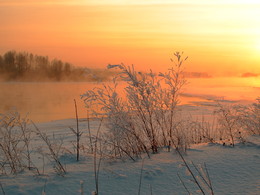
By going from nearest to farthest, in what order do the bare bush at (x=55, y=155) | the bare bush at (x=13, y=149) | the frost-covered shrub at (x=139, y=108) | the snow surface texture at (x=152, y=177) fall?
the snow surface texture at (x=152, y=177)
the bare bush at (x=55, y=155)
the bare bush at (x=13, y=149)
the frost-covered shrub at (x=139, y=108)

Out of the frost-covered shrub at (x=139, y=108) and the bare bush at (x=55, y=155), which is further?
the frost-covered shrub at (x=139, y=108)

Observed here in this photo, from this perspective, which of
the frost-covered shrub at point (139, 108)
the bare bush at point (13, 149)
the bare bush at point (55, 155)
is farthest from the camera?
the frost-covered shrub at point (139, 108)

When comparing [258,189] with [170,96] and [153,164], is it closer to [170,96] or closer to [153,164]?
[153,164]

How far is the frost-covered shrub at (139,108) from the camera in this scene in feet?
11.5

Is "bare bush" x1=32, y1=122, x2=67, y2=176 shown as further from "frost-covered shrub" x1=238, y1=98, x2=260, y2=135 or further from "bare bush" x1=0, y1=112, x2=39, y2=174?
"frost-covered shrub" x1=238, y1=98, x2=260, y2=135

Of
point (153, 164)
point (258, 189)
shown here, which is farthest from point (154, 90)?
point (258, 189)

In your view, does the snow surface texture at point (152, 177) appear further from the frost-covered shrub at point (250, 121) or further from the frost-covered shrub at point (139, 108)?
the frost-covered shrub at point (250, 121)

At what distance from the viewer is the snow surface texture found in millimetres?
2342

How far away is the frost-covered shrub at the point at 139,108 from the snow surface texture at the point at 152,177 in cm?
43

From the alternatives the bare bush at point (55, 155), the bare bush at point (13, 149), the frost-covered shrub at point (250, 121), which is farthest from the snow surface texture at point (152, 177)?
the frost-covered shrub at point (250, 121)

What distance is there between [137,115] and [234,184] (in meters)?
1.63

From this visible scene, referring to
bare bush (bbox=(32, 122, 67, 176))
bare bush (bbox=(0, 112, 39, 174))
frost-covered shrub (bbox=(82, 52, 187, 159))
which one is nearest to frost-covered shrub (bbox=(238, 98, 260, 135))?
frost-covered shrub (bbox=(82, 52, 187, 159))

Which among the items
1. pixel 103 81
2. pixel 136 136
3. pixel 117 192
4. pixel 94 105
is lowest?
pixel 117 192

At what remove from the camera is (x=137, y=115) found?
3.72 meters
